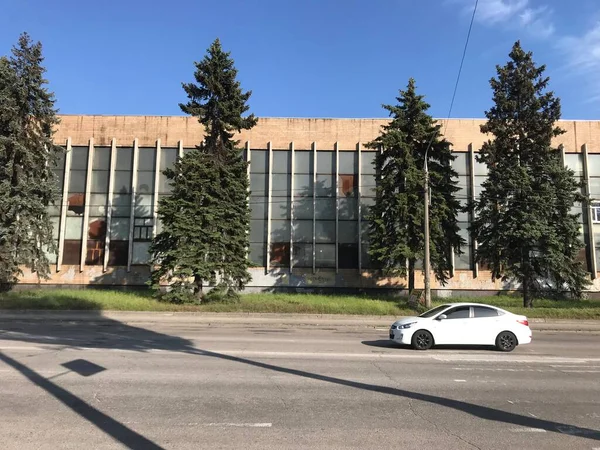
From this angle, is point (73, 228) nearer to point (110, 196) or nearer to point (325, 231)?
point (110, 196)

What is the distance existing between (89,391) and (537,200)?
24616 millimetres

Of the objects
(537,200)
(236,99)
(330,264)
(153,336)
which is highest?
(236,99)

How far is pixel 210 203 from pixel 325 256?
12084 mm

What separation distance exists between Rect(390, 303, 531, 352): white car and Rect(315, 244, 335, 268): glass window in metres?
22.6

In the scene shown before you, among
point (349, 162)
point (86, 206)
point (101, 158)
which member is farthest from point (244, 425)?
point (101, 158)

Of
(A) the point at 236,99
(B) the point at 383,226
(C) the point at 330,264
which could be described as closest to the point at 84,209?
(A) the point at 236,99

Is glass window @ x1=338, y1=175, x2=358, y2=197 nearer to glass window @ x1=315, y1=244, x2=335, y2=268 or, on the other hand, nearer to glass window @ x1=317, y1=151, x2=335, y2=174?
glass window @ x1=317, y1=151, x2=335, y2=174

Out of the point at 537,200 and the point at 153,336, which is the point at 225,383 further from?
the point at 537,200

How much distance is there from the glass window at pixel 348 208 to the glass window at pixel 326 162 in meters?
2.62

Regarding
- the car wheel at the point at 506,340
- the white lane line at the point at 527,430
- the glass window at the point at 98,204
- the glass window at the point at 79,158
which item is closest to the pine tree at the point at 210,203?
the glass window at the point at 98,204

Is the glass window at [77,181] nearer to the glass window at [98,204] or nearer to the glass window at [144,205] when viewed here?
the glass window at [98,204]

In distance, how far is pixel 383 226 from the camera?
1052 inches

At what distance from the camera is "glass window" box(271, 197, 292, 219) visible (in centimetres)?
3569

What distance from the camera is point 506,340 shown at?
12375mm
